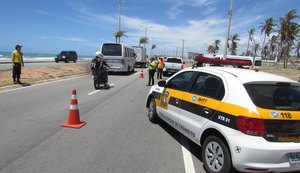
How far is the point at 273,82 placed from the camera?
13.5 ft

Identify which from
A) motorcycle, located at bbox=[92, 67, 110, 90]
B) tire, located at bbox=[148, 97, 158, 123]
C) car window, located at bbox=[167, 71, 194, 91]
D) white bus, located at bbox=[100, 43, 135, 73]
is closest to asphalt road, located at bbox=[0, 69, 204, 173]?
tire, located at bbox=[148, 97, 158, 123]

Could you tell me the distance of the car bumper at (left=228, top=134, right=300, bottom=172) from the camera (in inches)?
138

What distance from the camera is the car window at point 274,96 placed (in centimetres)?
377

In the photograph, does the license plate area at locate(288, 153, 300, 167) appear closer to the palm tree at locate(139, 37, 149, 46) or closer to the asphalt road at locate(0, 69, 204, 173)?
the asphalt road at locate(0, 69, 204, 173)

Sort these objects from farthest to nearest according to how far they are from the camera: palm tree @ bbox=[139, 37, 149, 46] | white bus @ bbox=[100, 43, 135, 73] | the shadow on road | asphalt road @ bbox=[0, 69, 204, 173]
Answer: palm tree @ bbox=[139, 37, 149, 46]
white bus @ bbox=[100, 43, 135, 73]
the shadow on road
asphalt road @ bbox=[0, 69, 204, 173]

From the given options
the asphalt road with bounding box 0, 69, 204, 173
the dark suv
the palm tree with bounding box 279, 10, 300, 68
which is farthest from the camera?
the palm tree with bounding box 279, 10, 300, 68

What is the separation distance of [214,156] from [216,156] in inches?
1.8

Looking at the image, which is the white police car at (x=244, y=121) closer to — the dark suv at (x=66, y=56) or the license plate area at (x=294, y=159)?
the license plate area at (x=294, y=159)

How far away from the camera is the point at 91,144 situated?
17.1ft

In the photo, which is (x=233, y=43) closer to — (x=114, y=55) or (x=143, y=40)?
(x=143, y=40)

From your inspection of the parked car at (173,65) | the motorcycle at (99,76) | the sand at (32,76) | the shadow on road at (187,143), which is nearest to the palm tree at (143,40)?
the parked car at (173,65)

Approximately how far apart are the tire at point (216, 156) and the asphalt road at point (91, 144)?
0.74 feet

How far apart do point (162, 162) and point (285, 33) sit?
188 feet

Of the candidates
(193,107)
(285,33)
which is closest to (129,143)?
(193,107)
